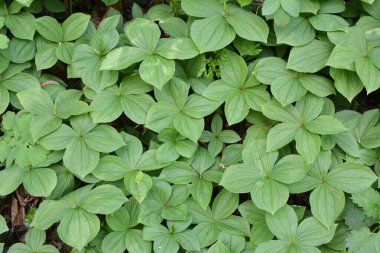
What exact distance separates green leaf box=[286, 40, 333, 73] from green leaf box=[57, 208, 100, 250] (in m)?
1.50

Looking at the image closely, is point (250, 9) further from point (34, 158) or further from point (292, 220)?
point (34, 158)

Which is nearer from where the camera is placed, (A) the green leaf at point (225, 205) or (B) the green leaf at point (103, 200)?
(B) the green leaf at point (103, 200)

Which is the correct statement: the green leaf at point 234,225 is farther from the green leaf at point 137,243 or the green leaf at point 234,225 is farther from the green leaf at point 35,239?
the green leaf at point 35,239

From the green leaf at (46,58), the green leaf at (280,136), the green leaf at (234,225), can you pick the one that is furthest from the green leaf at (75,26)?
the green leaf at (234,225)

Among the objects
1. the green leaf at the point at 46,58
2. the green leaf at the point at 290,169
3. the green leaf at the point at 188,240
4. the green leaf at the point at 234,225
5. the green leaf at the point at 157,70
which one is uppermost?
the green leaf at the point at 157,70

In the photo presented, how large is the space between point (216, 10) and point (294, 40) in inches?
20.3

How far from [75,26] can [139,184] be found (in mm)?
1166

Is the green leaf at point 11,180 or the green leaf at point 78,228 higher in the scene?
the green leaf at point 11,180

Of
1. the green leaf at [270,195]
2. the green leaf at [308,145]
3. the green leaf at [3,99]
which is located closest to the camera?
the green leaf at [270,195]

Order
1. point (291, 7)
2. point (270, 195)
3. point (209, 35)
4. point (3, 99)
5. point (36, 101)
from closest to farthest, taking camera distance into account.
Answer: point (270, 195) → point (291, 7) → point (209, 35) → point (36, 101) → point (3, 99)

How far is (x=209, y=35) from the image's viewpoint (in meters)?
2.87

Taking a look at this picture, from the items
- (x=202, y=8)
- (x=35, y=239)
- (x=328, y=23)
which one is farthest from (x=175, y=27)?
(x=35, y=239)

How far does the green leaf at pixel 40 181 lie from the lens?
9.28 ft

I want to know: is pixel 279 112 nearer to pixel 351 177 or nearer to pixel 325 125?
pixel 325 125
